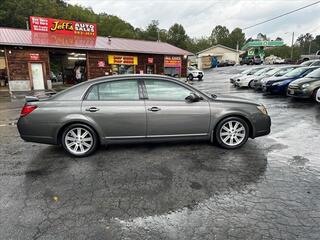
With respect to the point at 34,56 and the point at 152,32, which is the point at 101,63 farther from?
the point at 152,32

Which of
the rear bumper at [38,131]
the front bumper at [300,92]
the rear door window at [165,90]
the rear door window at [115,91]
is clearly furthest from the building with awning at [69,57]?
the rear door window at [165,90]

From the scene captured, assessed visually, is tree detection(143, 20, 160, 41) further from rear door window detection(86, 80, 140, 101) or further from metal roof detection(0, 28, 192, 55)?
rear door window detection(86, 80, 140, 101)

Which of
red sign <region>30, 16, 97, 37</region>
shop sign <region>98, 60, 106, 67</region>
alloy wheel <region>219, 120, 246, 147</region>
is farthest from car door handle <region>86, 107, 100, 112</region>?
red sign <region>30, 16, 97, 37</region>

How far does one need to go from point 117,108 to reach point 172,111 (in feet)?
3.51

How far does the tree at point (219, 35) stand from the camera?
89.4 meters

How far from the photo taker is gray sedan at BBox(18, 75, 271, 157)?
453 centimetres

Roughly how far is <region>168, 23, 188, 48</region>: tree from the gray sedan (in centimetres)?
5822

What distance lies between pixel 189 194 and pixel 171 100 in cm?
206

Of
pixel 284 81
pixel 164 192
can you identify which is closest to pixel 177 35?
pixel 284 81

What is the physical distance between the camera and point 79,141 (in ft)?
15.2

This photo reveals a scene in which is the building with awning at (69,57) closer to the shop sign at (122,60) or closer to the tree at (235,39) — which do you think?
the shop sign at (122,60)

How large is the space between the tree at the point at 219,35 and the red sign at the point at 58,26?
74.4 m

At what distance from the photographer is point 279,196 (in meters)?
3.16

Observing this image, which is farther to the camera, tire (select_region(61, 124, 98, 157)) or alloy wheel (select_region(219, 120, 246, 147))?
alloy wheel (select_region(219, 120, 246, 147))
